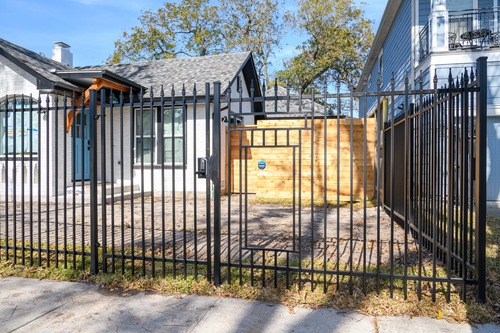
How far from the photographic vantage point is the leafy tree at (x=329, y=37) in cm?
2583

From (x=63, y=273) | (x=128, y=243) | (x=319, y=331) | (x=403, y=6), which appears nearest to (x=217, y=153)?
(x=319, y=331)

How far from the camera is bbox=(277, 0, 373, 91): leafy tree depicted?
25828 mm

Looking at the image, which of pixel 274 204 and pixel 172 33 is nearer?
pixel 274 204

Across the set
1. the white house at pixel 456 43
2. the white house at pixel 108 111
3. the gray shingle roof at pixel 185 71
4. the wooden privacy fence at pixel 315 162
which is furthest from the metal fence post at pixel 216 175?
the gray shingle roof at pixel 185 71

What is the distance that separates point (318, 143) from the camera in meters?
10.4

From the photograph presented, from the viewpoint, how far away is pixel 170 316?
9.84ft

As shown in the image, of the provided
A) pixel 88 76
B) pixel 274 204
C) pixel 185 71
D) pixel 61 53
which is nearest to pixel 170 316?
pixel 274 204

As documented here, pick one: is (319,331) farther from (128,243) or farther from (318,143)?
(318,143)

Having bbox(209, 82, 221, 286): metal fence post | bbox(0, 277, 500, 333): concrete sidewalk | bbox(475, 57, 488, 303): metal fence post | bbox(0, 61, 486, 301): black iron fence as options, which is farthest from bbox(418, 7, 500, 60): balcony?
bbox(0, 277, 500, 333): concrete sidewalk

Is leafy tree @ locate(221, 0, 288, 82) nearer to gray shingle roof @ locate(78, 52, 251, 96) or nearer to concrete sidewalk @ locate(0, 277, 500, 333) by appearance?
gray shingle roof @ locate(78, 52, 251, 96)

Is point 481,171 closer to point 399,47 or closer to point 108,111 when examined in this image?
point 108,111

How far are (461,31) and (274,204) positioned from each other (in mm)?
7195

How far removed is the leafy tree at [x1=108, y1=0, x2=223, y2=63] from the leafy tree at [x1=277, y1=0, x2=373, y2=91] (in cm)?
615

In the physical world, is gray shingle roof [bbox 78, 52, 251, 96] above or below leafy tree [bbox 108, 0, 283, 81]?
below
